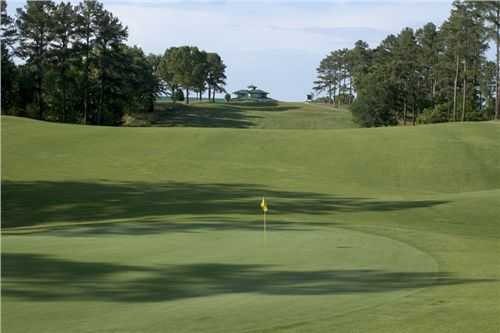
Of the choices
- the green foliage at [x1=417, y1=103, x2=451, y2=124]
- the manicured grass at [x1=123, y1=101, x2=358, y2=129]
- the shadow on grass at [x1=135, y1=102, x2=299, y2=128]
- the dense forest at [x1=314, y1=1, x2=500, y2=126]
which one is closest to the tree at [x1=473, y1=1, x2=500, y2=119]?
the dense forest at [x1=314, y1=1, x2=500, y2=126]

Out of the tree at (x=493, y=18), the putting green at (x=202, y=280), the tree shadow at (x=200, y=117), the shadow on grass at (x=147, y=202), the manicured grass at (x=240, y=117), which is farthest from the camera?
the manicured grass at (x=240, y=117)

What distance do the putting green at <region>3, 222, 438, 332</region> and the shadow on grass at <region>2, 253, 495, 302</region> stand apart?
1 cm

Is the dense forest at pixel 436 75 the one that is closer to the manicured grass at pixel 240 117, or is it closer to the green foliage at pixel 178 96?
the manicured grass at pixel 240 117

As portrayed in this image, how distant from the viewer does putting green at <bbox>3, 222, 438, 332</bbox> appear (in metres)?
8.09

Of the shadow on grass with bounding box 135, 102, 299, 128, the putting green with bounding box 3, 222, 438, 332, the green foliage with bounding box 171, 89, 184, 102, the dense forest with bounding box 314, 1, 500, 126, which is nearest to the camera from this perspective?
the putting green with bounding box 3, 222, 438, 332

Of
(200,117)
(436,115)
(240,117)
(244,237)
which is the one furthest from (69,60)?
(244,237)

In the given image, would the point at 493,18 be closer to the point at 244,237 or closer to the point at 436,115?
the point at 436,115

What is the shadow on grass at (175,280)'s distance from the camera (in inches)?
359

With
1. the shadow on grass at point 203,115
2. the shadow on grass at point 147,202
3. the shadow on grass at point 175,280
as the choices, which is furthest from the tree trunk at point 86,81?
the shadow on grass at point 175,280

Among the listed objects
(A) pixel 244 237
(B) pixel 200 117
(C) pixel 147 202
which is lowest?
(C) pixel 147 202

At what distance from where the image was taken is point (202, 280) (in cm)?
997

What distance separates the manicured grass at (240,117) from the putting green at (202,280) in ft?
246

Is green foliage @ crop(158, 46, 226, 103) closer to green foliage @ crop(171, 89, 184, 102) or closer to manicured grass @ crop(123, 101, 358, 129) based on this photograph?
green foliage @ crop(171, 89, 184, 102)

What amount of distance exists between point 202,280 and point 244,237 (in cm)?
447
